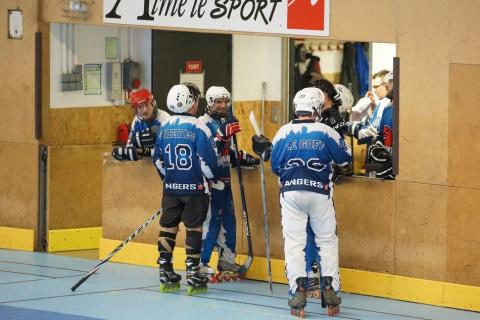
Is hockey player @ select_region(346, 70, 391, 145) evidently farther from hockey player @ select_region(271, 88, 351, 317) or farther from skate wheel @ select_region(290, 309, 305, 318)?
skate wheel @ select_region(290, 309, 305, 318)

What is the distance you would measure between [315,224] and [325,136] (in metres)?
0.78

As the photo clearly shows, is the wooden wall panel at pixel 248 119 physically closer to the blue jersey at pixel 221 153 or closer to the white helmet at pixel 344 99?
the blue jersey at pixel 221 153

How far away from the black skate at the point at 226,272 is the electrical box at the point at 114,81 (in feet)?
10.9

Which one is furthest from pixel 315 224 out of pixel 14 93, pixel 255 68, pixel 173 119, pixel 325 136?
pixel 255 68

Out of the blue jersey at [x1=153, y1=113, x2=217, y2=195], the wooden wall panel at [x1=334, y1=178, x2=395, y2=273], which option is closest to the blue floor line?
the blue jersey at [x1=153, y1=113, x2=217, y2=195]

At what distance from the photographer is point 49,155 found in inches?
595

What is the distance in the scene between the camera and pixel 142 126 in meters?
13.8

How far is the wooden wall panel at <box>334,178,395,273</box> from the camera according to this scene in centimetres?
1260

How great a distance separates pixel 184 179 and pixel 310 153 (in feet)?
4.73

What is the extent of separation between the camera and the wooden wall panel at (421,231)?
40.2 feet

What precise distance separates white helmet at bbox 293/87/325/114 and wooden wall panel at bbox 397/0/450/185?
89 centimetres

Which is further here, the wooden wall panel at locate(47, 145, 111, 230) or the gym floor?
the wooden wall panel at locate(47, 145, 111, 230)

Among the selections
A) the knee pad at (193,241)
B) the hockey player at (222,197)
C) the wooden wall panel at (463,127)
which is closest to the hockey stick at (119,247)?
the hockey player at (222,197)

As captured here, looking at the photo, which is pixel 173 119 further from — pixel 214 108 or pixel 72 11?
pixel 72 11
